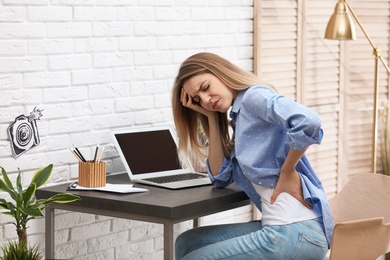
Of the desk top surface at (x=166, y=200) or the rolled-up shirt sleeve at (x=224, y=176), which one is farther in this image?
the rolled-up shirt sleeve at (x=224, y=176)

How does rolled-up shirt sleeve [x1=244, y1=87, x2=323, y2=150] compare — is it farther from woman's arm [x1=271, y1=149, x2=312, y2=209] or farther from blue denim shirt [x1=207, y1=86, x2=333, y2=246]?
woman's arm [x1=271, y1=149, x2=312, y2=209]

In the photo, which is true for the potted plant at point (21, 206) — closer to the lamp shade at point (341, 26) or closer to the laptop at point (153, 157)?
the laptop at point (153, 157)

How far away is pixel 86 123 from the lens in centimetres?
365

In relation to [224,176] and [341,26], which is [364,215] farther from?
[341,26]

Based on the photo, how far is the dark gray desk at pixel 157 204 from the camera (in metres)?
2.99

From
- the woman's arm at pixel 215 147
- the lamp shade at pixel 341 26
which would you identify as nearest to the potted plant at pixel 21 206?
the woman's arm at pixel 215 147

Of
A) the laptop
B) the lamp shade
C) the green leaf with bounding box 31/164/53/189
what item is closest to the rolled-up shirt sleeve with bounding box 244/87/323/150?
the laptop

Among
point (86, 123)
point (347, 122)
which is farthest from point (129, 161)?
point (347, 122)

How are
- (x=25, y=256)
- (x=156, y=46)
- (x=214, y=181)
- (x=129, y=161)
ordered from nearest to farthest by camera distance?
(x=25, y=256) → (x=214, y=181) → (x=129, y=161) → (x=156, y=46)

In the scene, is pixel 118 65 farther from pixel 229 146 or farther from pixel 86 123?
pixel 229 146

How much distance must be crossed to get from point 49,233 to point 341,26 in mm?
2022

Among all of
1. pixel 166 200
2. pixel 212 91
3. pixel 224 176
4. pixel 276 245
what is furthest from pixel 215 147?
pixel 276 245

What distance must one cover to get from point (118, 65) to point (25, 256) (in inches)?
42.0

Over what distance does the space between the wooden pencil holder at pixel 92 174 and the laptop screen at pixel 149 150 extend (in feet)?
0.76
